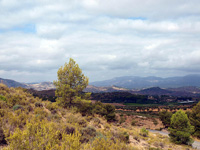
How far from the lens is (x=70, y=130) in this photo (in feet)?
30.9

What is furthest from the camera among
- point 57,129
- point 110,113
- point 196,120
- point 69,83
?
point 110,113

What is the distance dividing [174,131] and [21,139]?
25.1 metres

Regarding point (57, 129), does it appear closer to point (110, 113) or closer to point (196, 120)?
point (110, 113)

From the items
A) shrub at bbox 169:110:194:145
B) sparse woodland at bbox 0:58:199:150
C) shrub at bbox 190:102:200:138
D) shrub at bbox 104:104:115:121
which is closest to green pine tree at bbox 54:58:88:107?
sparse woodland at bbox 0:58:199:150

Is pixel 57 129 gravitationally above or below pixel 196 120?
above

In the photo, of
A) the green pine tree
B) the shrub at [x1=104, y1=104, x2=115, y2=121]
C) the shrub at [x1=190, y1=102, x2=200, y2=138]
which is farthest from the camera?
the shrub at [x1=104, y1=104, x2=115, y2=121]

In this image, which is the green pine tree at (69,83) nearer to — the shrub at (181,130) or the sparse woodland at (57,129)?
the sparse woodland at (57,129)

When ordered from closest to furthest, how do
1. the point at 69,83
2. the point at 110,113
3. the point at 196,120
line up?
the point at 69,83
the point at 196,120
the point at 110,113

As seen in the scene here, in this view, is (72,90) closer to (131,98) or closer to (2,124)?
(2,124)

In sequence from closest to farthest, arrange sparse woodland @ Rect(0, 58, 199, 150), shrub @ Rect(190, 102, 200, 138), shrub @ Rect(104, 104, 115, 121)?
sparse woodland @ Rect(0, 58, 199, 150), shrub @ Rect(190, 102, 200, 138), shrub @ Rect(104, 104, 115, 121)

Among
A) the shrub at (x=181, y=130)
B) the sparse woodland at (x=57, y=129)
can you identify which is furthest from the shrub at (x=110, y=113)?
the sparse woodland at (x=57, y=129)

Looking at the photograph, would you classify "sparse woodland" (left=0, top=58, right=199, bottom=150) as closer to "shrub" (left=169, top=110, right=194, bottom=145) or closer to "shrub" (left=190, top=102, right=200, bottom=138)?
"shrub" (left=169, top=110, right=194, bottom=145)

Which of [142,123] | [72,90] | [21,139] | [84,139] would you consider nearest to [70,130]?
[84,139]

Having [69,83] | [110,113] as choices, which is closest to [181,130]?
[69,83]
